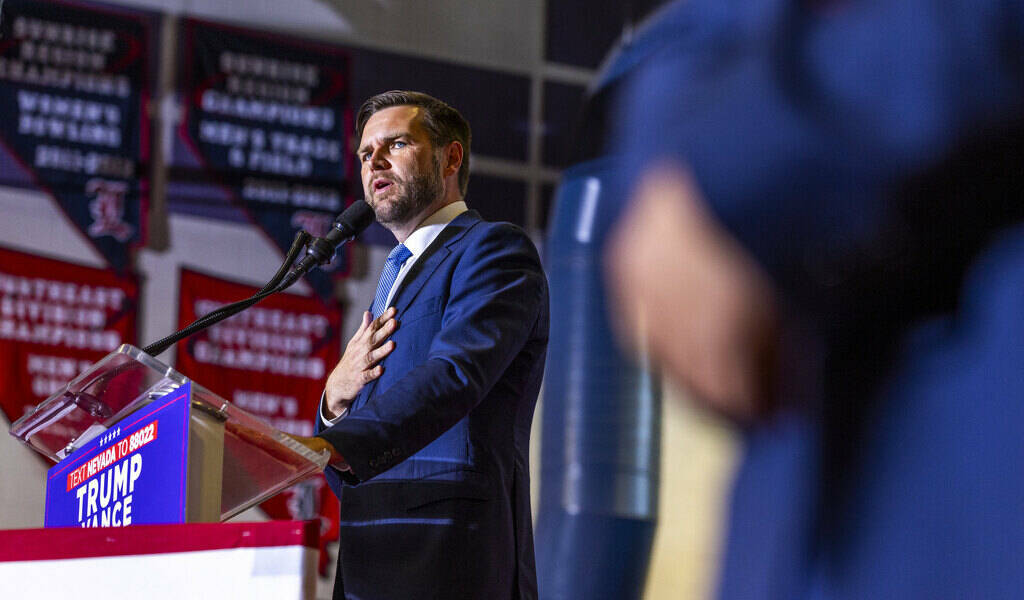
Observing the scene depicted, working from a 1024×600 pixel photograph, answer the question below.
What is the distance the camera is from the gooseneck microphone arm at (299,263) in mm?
1229

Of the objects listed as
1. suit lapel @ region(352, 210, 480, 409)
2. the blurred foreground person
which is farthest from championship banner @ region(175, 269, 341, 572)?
the blurred foreground person

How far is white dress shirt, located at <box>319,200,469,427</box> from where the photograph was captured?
139 centimetres

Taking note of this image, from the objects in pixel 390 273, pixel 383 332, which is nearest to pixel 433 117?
pixel 390 273

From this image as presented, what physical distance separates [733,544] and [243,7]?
11.9 feet

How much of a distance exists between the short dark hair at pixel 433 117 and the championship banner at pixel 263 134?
217 centimetres

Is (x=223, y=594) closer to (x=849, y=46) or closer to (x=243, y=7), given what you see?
(x=849, y=46)

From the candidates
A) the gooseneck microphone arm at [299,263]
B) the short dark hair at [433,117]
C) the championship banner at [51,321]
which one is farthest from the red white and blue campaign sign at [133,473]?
the championship banner at [51,321]

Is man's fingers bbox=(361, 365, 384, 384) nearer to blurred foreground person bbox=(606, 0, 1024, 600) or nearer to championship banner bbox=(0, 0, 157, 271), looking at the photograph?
blurred foreground person bbox=(606, 0, 1024, 600)

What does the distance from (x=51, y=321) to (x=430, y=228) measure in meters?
2.33

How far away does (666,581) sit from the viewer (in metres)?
3.46

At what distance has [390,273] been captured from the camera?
4.78ft

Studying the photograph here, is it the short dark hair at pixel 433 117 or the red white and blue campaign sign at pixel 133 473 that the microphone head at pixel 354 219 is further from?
the red white and blue campaign sign at pixel 133 473

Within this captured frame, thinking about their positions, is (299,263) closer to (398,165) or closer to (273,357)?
(398,165)

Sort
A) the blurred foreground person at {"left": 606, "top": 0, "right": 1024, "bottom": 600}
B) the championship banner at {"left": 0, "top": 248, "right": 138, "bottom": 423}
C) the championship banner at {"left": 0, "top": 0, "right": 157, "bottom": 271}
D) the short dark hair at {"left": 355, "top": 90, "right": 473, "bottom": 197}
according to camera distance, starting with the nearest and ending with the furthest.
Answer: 1. the blurred foreground person at {"left": 606, "top": 0, "right": 1024, "bottom": 600}
2. the short dark hair at {"left": 355, "top": 90, "right": 473, "bottom": 197}
3. the championship banner at {"left": 0, "top": 248, "right": 138, "bottom": 423}
4. the championship banner at {"left": 0, "top": 0, "right": 157, "bottom": 271}
